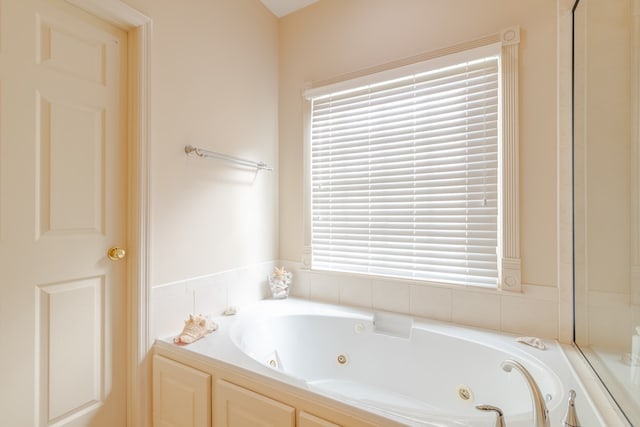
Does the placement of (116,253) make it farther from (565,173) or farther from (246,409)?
(565,173)

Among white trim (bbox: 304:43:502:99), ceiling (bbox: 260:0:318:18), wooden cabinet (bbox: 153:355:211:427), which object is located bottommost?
wooden cabinet (bbox: 153:355:211:427)

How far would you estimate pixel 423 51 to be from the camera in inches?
68.2

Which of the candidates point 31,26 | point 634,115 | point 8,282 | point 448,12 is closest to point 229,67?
point 31,26

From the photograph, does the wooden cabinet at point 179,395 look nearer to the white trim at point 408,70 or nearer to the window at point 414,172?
the window at point 414,172

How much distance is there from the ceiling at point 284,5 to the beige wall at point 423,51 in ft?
0.14

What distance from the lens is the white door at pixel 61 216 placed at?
105cm

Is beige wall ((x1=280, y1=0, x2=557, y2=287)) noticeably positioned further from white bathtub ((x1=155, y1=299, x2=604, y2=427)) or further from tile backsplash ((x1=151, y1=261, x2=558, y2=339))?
white bathtub ((x1=155, y1=299, x2=604, y2=427))

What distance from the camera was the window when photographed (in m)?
1.57

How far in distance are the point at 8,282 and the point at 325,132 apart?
1761mm

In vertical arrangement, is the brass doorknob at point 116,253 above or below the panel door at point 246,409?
above

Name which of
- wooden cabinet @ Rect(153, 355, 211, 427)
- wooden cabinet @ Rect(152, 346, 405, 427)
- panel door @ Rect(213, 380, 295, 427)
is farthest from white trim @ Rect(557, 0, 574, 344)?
wooden cabinet @ Rect(153, 355, 211, 427)

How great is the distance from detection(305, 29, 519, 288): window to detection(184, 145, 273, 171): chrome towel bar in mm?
355

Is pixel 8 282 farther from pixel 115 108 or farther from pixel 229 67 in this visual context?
pixel 229 67

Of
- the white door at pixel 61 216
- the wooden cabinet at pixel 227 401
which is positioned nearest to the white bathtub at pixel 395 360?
the wooden cabinet at pixel 227 401
